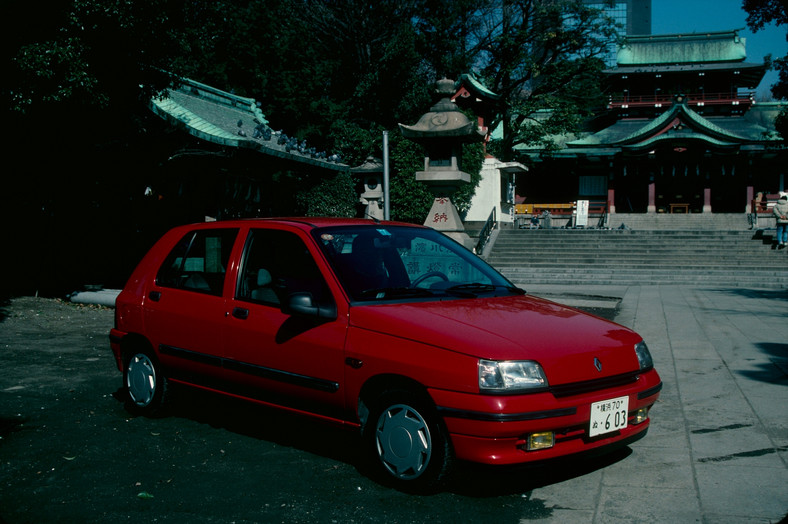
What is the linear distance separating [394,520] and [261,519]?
2.30 feet

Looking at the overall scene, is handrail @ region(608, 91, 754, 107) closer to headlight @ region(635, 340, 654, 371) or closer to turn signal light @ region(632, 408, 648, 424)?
headlight @ region(635, 340, 654, 371)

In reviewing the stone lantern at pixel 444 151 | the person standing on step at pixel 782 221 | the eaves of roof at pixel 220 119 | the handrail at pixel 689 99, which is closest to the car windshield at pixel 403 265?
the eaves of roof at pixel 220 119

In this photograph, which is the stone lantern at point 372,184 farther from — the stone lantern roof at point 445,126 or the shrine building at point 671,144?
the stone lantern roof at point 445,126

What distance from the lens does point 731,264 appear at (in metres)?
21.1

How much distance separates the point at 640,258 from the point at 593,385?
2000 cm

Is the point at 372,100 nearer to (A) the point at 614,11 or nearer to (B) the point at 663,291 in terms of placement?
(B) the point at 663,291

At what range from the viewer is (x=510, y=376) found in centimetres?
362

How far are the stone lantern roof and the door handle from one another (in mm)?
12026

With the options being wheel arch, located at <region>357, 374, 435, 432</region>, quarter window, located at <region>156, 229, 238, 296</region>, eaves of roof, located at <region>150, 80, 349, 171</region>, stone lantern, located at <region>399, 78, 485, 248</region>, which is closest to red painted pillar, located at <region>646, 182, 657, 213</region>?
eaves of roof, located at <region>150, 80, 349, 171</region>

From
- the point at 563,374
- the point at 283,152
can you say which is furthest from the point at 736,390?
the point at 283,152

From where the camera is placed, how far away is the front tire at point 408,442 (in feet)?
12.4

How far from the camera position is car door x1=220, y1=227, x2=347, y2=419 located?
4.30m

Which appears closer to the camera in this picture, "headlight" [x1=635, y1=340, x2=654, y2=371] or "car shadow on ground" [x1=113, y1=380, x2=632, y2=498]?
"car shadow on ground" [x1=113, y1=380, x2=632, y2=498]

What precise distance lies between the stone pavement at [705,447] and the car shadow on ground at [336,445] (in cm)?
14
